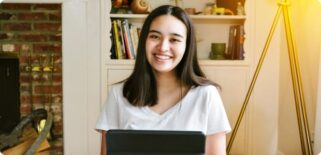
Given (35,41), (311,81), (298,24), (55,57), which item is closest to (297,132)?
(311,81)

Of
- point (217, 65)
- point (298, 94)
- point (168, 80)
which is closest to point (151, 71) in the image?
point (168, 80)

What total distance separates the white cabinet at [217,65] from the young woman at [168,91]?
141 cm

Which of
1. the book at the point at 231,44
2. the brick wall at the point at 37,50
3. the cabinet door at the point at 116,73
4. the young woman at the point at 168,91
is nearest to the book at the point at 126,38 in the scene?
the cabinet door at the point at 116,73

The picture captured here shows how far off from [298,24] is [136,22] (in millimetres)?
1156

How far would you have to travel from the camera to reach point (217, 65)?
2.71m

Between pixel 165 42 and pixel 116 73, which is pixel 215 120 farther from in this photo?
pixel 116 73

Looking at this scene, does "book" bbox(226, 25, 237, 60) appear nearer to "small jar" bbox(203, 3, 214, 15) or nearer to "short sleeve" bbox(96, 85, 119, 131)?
"small jar" bbox(203, 3, 214, 15)

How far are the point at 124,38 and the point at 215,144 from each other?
1627mm

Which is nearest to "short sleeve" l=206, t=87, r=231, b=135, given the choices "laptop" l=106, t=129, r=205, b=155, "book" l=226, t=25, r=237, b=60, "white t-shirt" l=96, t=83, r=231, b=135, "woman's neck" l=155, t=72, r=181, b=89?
"white t-shirt" l=96, t=83, r=231, b=135

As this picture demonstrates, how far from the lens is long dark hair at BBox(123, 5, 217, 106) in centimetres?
116

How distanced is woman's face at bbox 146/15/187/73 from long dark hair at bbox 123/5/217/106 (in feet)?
0.11

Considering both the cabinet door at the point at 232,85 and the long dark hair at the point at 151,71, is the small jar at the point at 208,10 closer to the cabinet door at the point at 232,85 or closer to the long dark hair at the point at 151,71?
the cabinet door at the point at 232,85

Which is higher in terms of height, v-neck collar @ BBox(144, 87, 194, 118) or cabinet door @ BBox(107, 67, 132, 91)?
cabinet door @ BBox(107, 67, 132, 91)

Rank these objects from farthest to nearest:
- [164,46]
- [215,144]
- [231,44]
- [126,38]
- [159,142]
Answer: [231,44] < [126,38] < [215,144] < [164,46] < [159,142]
